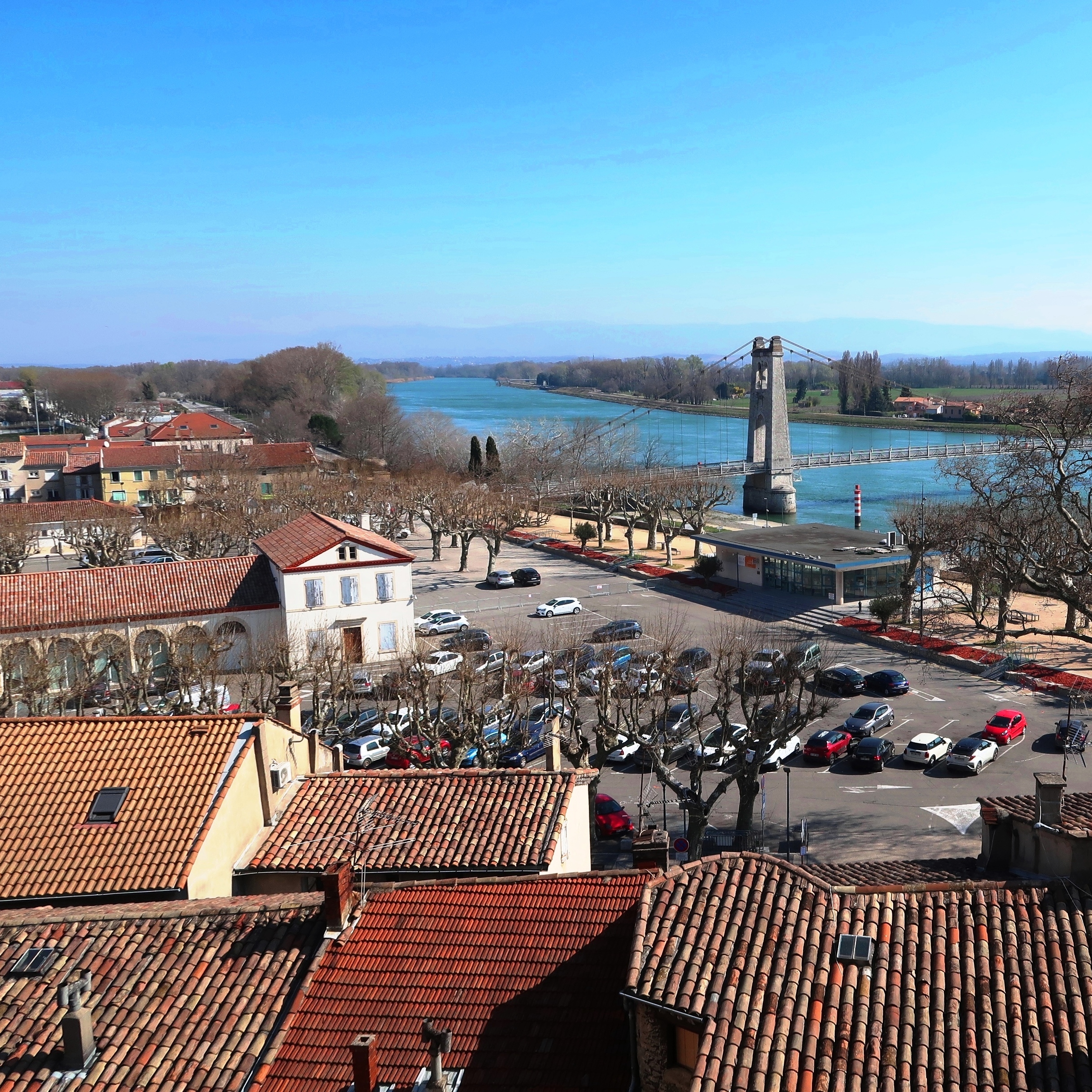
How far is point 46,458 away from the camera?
64188mm

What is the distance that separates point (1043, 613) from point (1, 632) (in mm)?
30782

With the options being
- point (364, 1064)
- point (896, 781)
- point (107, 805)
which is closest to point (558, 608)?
point (896, 781)

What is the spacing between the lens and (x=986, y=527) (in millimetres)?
31625

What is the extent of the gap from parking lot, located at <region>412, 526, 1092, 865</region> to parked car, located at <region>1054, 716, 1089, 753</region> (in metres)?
0.19

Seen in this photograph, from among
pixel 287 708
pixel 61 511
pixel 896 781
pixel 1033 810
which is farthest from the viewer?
pixel 61 511

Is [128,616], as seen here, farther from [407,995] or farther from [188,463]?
[188,463]

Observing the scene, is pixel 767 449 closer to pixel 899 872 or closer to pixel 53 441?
pixel 53 441

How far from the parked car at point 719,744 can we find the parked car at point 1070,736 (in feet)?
20.8

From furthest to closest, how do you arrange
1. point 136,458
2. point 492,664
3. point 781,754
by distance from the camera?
point 136,458 < point 492,664 < point 781,754

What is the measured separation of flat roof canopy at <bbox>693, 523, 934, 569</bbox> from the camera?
117 ft

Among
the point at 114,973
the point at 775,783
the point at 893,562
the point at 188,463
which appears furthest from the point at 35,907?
the point at 188,463

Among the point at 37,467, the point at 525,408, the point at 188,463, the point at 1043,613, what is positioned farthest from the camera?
the point at 525,408

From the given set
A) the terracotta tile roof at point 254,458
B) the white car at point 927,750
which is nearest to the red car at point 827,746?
the white car at point 927,750

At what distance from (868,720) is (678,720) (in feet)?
13.3
